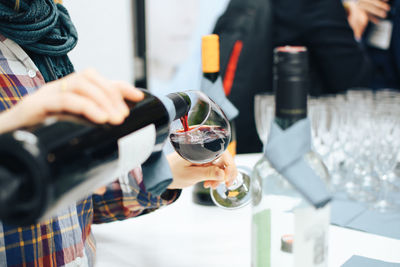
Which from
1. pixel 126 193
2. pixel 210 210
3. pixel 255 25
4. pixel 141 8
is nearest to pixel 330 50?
pixel 255 25

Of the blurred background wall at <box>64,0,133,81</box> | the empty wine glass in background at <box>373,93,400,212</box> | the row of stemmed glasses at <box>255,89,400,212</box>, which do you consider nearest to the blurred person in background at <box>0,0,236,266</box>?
the row of stemmed glasses at <box>255,89,400,212</box>

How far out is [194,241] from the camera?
2.77 feet

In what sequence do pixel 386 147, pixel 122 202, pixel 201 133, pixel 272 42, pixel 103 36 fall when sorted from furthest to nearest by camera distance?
pixel 103 36 → pixel 272 42 → pixel 386 147 → pixel 122 202 → pixel 201 133

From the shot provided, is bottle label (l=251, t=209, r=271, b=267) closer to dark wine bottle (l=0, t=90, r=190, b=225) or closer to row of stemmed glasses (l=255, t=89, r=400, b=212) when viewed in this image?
dark wine bottle (l=0, t=90, r=190, b=225)

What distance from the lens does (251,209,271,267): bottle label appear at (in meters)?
0.55

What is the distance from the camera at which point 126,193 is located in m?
0.87

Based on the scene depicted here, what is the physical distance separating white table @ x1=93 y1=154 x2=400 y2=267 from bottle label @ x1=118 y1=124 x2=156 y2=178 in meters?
0.38

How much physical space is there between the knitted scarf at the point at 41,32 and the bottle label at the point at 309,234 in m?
0.59

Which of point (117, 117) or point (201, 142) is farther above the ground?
point (117, 117)

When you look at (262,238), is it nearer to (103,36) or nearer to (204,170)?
(204,170)

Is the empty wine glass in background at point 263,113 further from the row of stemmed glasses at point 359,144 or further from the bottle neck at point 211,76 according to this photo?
the bottle neck at point 211,76

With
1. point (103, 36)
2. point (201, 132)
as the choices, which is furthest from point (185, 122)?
point (103, 36)

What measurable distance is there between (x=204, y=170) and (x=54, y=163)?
0.44 metres

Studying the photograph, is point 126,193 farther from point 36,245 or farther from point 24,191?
point 24,191
